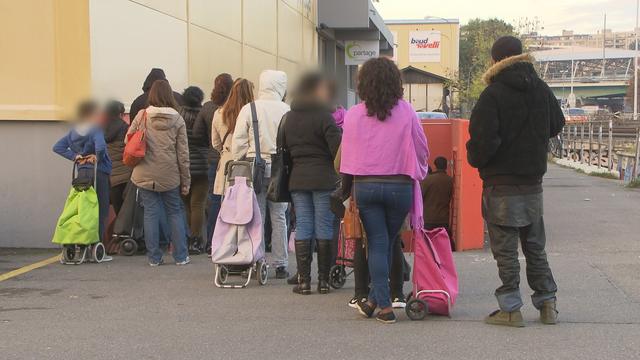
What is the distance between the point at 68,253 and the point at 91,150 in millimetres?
1078

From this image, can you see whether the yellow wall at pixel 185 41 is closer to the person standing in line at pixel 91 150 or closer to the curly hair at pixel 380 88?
the person standing in line at pixel 91 150

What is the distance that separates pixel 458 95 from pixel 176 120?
107 ft

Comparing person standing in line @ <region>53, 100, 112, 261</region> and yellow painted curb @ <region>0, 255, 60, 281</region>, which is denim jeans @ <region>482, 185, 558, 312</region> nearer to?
person standing in line @ <region>53, 100, 112, 261</region>

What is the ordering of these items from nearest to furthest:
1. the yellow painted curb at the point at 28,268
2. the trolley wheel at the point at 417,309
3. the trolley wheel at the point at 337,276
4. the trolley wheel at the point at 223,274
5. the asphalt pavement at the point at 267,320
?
1. the asphalt pavement at the point at 267,320
2. the trolley wheel at the point at 417,309
3. the trolley wheel at the point at 337,276
4. the trolley wheel at the point at 223,274
5. the yellow painted curb at the point at 28,268

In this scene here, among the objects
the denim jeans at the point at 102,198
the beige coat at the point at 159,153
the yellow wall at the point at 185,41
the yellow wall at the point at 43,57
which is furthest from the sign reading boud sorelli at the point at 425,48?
the beige coat at the point at 159,153

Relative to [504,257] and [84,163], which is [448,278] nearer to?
[504,257]

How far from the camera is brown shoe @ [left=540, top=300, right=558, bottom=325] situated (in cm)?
552

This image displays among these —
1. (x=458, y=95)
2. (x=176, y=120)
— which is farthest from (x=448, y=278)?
(x=458, y=95)

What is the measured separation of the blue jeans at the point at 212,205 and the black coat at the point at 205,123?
0.62ft

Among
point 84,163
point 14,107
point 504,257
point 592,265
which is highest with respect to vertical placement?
point 14,107

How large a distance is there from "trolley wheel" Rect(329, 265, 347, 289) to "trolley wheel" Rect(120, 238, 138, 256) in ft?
9.28

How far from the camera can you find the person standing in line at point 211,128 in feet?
27.5

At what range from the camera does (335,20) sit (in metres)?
21.4

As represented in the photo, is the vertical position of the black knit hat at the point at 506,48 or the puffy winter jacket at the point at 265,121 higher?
the black knit hat at the point at 506,48
